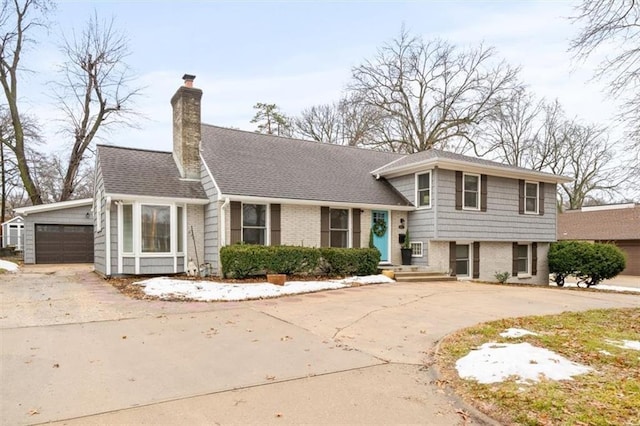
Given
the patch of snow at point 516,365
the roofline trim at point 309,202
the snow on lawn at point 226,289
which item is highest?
the roofline trim at point 309,202

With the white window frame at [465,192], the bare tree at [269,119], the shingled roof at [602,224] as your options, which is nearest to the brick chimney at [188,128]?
the white window frame at [465,192]

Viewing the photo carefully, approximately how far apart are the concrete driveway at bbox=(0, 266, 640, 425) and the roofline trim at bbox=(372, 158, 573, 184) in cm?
642

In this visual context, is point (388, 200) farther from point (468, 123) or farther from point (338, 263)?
point (468, 123)

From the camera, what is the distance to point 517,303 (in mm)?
9828

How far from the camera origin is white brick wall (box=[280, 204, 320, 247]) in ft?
46.9

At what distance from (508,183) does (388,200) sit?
520 centimetres

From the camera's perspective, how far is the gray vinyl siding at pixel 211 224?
44.3 feet

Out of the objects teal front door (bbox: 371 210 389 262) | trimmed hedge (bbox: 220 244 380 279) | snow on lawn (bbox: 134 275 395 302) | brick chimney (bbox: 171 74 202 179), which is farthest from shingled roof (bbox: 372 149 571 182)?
brick chimney (bbox: 171 74 202 179)

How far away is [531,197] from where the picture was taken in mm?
17984

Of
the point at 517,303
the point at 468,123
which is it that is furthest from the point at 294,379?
the point at 468,123

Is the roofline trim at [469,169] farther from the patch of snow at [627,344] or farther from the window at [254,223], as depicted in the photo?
the patch of snow at [627,344]

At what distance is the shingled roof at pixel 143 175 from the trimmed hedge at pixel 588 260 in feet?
48.1

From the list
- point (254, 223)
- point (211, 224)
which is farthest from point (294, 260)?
point (211, 224)

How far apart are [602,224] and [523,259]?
16.9m
